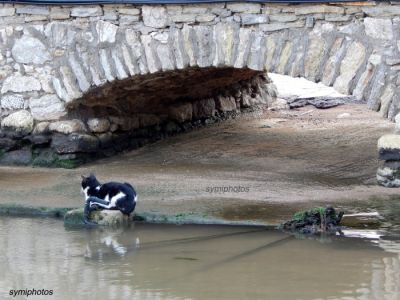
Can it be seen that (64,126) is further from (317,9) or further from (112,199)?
(317,9)

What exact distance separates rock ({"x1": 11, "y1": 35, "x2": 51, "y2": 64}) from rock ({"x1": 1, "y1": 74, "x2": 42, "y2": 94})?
0.65 feet

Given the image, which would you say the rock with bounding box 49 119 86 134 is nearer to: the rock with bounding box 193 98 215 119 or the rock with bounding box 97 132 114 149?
the rock with bounding box 97 132 114 149

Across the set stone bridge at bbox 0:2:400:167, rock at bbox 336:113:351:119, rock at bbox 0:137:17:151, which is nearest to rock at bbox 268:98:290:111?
rock at bbox 336:113:351:119

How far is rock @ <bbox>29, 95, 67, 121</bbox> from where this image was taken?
10.5 metres

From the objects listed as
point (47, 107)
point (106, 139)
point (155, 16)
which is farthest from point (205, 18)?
point (106, 139)

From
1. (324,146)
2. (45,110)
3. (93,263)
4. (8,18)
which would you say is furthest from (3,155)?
(93,263)

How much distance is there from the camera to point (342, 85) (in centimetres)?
891

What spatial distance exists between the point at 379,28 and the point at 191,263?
12.3 feet

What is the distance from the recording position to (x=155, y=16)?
975cm

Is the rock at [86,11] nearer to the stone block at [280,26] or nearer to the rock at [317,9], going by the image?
the stone block at [280,26]

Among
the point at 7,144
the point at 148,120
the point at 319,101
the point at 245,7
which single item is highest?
the point at 245,7

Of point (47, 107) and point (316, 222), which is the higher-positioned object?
point (47, 107)

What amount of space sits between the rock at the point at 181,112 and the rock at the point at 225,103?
686 millimetres
